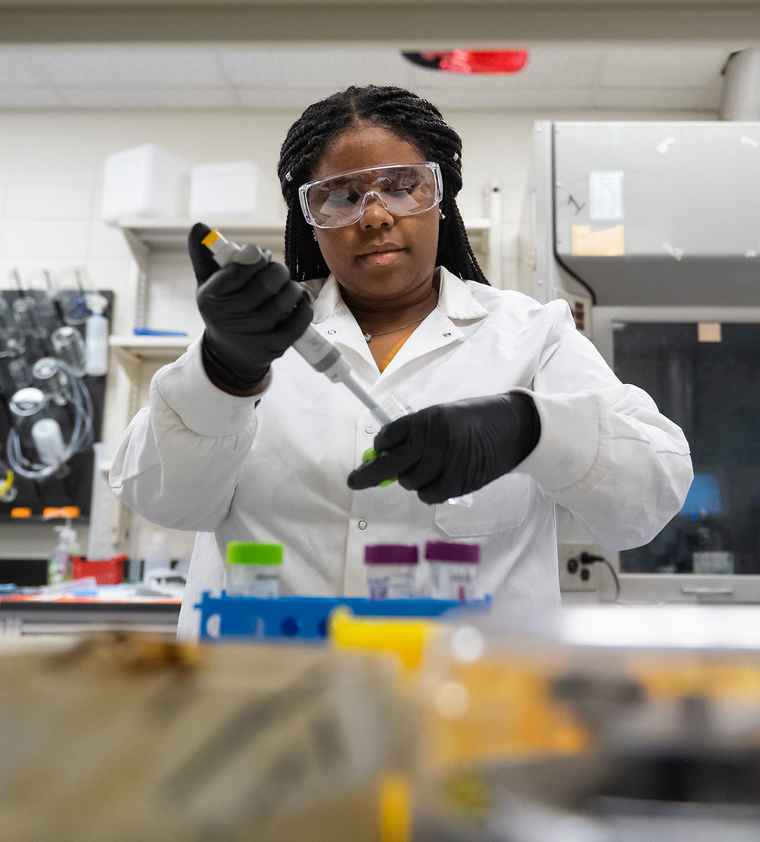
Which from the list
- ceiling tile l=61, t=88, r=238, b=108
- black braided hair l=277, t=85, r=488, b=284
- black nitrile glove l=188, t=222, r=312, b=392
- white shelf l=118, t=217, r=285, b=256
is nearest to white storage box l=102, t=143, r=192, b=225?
white shelf l=118, t=217, r=285, b=256

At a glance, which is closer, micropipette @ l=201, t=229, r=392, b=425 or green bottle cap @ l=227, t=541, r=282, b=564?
green bottle cap @ l=227, t=541, r=282, b=564

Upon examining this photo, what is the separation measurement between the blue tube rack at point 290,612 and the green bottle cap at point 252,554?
5 centimetres

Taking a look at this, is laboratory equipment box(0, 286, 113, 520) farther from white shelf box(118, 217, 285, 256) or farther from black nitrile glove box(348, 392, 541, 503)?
black nitrile glove box(348, 392, 541, 503)

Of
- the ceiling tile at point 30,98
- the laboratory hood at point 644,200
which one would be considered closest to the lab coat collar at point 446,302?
the laboratory hood at point 644,200

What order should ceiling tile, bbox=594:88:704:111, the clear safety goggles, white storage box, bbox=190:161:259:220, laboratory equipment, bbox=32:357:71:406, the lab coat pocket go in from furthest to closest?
ceiling tile, bbox=594:88:704:111 < laboratory equipment, bbox=32:357:71:406 < white storage box, bbox=190:161:259:220 < the clear safety goggles < the lab coat pocket

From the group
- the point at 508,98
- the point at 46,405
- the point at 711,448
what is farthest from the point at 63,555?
the point at 508,98

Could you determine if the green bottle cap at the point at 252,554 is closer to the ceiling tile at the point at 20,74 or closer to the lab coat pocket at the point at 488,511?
the lab coat pocket at the point at 488,511

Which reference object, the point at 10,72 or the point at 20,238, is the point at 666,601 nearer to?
the point at 20,238

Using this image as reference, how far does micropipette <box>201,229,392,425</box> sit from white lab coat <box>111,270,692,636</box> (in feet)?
0.30

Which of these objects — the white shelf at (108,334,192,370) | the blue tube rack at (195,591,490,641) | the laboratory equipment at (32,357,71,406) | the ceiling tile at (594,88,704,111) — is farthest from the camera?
the ceiling tile at (594,88,704,111)

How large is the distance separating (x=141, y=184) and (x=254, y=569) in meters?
2.97

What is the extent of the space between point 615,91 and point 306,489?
10.1ft

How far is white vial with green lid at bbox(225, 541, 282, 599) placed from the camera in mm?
619

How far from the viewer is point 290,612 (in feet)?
1.78
